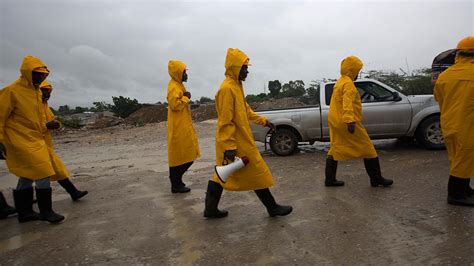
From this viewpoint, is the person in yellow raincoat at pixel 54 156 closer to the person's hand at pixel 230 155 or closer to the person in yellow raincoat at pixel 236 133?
the person in yellow raincoat at pixel 236 133

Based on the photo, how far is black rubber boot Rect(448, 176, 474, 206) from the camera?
4.04m

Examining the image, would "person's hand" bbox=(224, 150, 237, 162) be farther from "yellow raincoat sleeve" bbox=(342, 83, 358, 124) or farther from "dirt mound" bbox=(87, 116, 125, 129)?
"dirt mound" bbox=(87, 116, 125, 129)

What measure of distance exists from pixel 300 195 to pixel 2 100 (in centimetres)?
379

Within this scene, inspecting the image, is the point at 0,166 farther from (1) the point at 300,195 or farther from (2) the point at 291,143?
(1) the point at 300,195

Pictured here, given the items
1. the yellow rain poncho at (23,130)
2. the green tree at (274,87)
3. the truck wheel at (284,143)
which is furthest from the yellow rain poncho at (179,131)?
the green tree at (274,87)

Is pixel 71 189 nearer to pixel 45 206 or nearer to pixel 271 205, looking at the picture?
pixel 45 206

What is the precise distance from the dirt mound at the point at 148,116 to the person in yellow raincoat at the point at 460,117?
76.9ft

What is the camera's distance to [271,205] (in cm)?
404

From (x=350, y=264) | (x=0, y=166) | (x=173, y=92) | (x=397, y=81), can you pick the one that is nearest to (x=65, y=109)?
(x=0, y=166)

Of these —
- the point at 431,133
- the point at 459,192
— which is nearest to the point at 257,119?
the point at 459,192

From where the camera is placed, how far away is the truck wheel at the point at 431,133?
7.36 m

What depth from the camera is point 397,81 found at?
13.0 meters

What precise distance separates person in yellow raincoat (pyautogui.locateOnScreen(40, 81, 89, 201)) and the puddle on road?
3.10 feet

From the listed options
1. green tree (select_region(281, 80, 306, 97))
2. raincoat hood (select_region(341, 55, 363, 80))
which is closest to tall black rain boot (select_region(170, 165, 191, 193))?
raincoat hood (select_region(341, 55, 363, 80))
